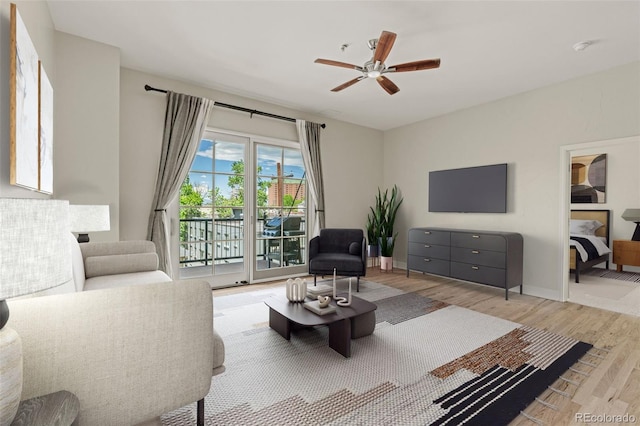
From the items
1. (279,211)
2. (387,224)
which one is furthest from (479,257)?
(279,211)

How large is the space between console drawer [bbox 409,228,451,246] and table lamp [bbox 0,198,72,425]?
418 centimetres

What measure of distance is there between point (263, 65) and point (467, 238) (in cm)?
329

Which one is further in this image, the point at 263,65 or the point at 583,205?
the point at 583,205

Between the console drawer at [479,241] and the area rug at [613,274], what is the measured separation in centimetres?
261

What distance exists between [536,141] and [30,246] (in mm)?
4665

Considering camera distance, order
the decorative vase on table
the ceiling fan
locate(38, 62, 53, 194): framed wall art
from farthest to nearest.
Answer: the decorative vase on table
the ceiling fan
locate(38, 62, 53, 194): framed wall art

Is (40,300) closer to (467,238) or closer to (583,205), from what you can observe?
(467,238)

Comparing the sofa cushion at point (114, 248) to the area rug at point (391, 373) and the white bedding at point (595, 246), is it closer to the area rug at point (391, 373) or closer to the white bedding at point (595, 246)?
the area rug at point (391, 373)

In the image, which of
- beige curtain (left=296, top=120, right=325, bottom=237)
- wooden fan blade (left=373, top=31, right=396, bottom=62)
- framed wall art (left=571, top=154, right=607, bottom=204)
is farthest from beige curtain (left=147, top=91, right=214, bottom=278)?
framed wall art (left=571, top=154, right=607, bottom=204)

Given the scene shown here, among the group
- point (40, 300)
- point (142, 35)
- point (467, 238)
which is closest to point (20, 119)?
point (40, 300)

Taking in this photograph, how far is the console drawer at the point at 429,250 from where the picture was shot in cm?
422

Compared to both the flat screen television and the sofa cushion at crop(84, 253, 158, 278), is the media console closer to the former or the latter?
the flat screen television

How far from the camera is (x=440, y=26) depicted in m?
2.50

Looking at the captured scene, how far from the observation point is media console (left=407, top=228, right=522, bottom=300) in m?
3.60
